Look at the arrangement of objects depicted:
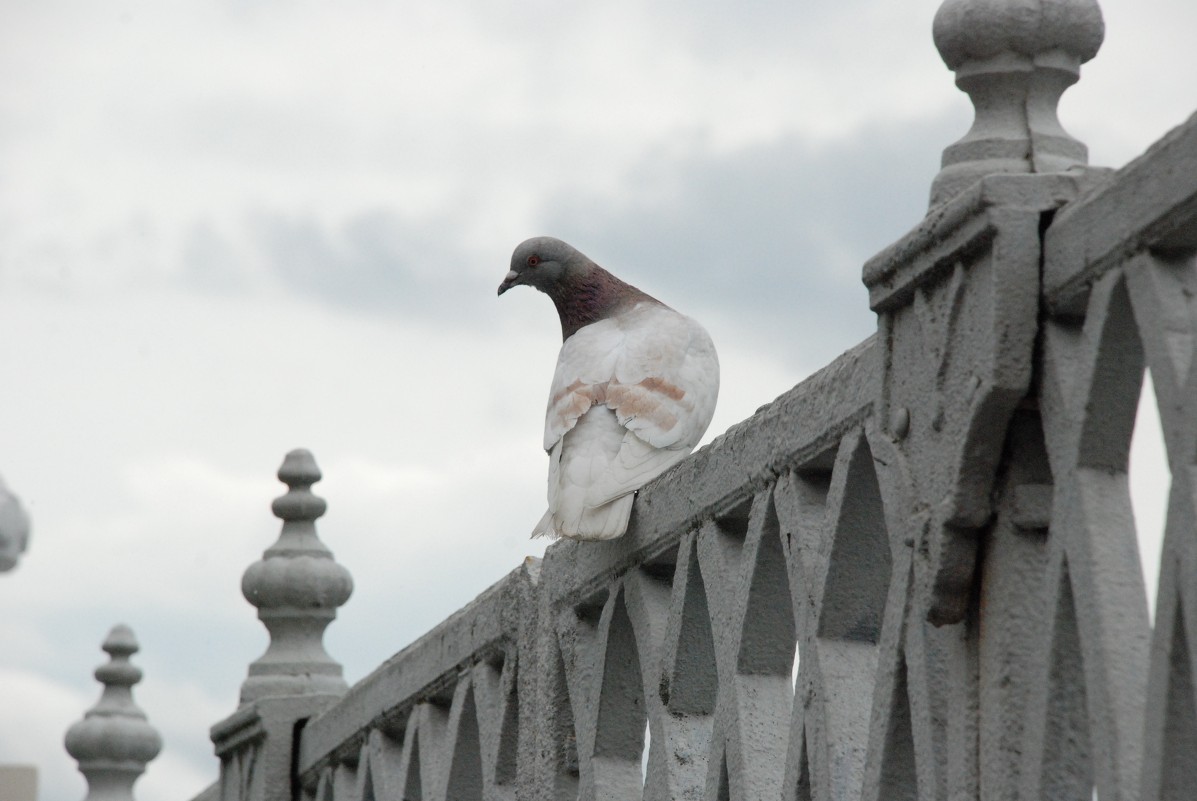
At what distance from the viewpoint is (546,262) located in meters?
6.76

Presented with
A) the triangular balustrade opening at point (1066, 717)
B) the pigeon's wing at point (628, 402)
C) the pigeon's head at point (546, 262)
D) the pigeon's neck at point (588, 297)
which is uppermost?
the pigeon's head at point (546, 262)

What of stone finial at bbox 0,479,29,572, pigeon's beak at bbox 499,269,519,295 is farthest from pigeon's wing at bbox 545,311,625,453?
stone finial at bbox 0,479,29,572

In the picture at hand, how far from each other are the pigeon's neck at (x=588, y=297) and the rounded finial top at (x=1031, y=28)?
3.42 meters

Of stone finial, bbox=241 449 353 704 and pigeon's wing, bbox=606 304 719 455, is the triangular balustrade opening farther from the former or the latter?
stone finial, bbox=241 449 353 704

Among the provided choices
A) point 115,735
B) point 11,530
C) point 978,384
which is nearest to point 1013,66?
point 978,384

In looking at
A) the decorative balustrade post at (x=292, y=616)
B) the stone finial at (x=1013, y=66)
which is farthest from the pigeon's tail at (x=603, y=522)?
the decorative balustrade post at (x=292, y=616)

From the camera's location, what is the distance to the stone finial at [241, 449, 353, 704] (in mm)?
7398

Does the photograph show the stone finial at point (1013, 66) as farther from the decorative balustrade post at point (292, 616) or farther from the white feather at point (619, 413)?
the decorative balustrade post at point (292, 616)

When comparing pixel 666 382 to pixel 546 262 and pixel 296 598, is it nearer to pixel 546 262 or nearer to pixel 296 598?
pixel 546 262

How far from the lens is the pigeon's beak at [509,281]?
6.92 metres

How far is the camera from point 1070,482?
2676 millimetres

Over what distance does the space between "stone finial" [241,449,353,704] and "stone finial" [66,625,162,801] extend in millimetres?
2543

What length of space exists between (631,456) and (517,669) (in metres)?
0.60

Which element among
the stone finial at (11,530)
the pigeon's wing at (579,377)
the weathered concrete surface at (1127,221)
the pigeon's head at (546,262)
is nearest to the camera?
the stone finial at (11,530)
